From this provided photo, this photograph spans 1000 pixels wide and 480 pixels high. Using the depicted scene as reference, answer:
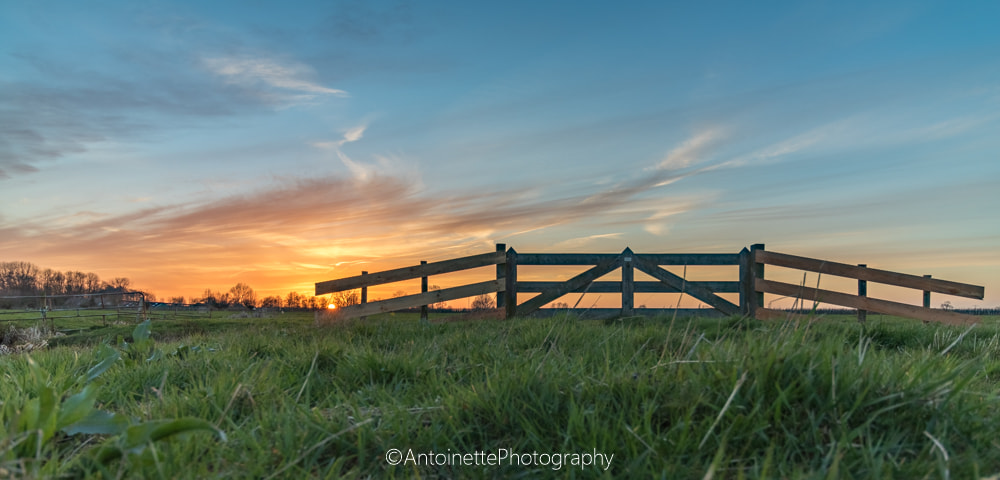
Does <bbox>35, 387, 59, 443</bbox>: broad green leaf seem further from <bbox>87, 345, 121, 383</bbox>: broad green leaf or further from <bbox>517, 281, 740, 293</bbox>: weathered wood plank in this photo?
<bbox>517, 281, 740, 293</bbox>: weathered wood plank

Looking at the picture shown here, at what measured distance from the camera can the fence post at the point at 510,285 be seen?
1073cm

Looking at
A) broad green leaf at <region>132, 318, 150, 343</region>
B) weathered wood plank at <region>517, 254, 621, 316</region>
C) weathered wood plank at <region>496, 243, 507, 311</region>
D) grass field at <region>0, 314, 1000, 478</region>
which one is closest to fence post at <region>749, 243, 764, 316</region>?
weathered wood plank at <region>517, 254, 621, 316</region>

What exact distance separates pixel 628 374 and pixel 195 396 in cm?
211

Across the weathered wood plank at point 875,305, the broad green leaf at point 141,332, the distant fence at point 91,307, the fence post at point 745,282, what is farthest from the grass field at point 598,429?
the distant fence at point 91,307

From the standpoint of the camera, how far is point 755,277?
11.2 m

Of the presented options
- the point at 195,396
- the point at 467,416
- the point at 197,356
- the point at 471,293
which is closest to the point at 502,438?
the point at 467,416

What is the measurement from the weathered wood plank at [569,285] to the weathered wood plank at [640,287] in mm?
111

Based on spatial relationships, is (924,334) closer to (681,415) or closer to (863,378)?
(863,378)

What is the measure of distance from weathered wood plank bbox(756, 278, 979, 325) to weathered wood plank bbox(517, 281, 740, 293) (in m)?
0.72

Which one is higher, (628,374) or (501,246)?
(501,246)

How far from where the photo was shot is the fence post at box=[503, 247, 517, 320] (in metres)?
10.7

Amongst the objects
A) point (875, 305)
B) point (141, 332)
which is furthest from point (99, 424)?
point (875, 305)

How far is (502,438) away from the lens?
2023 mm

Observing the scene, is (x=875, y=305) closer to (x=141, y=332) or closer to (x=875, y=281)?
(x=875, y=281)
